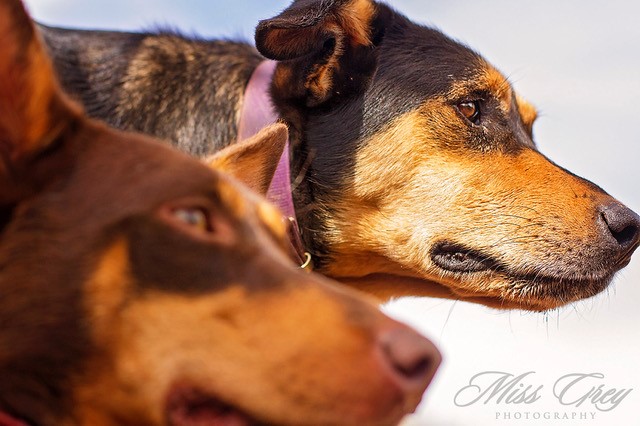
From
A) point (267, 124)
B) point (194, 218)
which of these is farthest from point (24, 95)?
point (267, 124)

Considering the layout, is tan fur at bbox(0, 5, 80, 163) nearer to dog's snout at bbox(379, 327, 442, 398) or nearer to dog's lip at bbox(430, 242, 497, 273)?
dog's snout at bbox(379, 327, 442, 398)

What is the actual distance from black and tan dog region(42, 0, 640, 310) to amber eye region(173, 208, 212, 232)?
2771 millimetres

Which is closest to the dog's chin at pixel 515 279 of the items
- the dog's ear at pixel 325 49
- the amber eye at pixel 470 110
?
the amber eye at pixel 470 110

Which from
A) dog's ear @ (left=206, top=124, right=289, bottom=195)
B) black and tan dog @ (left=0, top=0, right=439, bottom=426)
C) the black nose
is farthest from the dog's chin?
black and tan dog @ (left=0, top=0, right=439, bottom=426)

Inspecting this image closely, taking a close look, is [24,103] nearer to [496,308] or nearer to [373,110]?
[373,110]

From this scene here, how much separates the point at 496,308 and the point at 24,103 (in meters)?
3.78

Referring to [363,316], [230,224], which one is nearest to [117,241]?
[230,224]

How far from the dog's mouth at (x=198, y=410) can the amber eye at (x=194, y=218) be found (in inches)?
16.8

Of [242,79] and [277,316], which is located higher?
[277,316]

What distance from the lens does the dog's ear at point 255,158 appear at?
11.3 feet

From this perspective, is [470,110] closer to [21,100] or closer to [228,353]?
[21,100]

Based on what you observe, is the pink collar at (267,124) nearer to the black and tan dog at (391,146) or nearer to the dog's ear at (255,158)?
the black and tan dog at (391,146)

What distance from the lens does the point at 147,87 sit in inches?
205

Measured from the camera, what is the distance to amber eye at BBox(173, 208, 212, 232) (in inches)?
89.5
